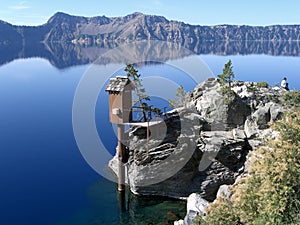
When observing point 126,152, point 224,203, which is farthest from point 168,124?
point 224,203

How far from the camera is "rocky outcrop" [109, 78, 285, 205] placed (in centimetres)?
2817

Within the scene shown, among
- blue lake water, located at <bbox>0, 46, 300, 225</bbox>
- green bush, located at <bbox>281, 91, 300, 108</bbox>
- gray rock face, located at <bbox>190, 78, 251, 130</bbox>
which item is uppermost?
green bush, located at <bbox>281, 91, 300, 108</bbox>

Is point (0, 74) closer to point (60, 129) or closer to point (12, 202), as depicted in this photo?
point (60, 129)

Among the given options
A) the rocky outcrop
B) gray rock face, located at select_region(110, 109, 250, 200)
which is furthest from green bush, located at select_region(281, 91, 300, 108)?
gray rock face, located at select_region(110, 109, 250, 200)

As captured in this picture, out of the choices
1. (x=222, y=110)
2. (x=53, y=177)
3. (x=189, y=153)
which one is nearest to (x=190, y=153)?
(x=189, y=153)

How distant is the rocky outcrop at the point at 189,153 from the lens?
28172 millimetres

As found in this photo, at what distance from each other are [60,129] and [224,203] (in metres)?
38.8

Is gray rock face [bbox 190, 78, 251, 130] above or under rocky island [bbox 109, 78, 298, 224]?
above

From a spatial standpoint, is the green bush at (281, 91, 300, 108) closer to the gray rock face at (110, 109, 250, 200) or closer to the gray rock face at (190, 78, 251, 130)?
the gray rock face at (190, 78, 251, 130)

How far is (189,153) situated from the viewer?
2856 cm

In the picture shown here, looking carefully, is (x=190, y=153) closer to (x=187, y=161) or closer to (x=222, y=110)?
(x=187, y=161)

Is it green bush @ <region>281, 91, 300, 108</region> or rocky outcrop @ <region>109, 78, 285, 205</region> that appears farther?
green bush @ <region>281, 91, 300, 108</region>

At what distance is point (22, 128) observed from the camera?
5128 cm

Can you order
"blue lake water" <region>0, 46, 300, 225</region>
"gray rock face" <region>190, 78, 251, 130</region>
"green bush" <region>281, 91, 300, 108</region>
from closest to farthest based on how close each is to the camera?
"blue lake water" <region>0, 46, 300, 225</region> → "green bush" <region>281, 91, 300, 108</region> → "gray rock face" <region>190, 78, 251, 130</region>
